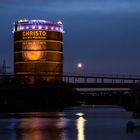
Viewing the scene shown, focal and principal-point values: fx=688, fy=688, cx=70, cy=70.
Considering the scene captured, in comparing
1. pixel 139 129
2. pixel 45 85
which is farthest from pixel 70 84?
pixel 139 129

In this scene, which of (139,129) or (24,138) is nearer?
(24,138)

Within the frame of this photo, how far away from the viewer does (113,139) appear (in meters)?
51.1

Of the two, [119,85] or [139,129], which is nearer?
[139,129]

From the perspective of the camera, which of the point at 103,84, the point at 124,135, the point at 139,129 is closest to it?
the point at 124,135

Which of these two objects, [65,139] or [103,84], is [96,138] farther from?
[103,84]

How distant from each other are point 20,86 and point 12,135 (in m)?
Answer: 137

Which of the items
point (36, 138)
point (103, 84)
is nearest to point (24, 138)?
point (36, 138)

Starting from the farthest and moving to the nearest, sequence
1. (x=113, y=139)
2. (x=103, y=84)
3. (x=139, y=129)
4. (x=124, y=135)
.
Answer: (x=103, y=84)
(x=139, y=129)
(x=124, y=135)
(x=113, y=139)

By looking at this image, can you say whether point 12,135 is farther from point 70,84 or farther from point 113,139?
point 70,84

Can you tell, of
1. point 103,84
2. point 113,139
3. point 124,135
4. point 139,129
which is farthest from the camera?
point 103,84

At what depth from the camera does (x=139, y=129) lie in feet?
196

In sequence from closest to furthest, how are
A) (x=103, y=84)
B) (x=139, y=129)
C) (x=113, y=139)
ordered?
(x=113, y=139), (x=139, y=129), (x=103, y=84)

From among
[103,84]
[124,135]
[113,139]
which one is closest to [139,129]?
[124,135]

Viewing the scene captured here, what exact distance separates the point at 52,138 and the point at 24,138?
2143mm
